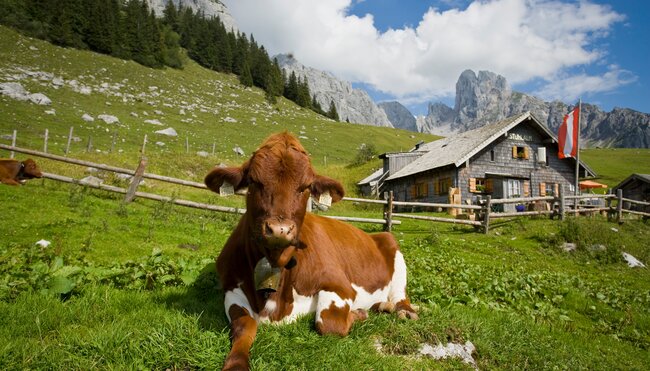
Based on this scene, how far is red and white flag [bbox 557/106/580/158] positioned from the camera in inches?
969

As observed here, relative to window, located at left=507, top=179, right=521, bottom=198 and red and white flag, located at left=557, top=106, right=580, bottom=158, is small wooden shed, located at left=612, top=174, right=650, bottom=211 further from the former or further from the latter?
red and white flag, located at left=557, top=106, right=580, bottom=158

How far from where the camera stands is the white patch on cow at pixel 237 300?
11.6ft

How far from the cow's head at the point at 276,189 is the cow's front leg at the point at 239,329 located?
1.79ft

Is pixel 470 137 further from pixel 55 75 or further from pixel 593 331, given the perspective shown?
pixel 55 75

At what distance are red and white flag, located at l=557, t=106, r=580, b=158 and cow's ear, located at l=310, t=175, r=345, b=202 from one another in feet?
85.1

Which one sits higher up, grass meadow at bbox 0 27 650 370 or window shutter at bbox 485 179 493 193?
window shutter at bbox 485 179 493 193

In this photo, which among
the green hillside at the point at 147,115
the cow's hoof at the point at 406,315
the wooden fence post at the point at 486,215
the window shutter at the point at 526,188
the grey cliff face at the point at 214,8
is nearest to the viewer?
the cow's hoof at the point at 406,315

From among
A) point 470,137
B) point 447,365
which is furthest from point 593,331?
point 470,137

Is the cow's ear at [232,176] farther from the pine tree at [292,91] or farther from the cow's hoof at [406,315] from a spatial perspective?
the pine tree at [292,91]

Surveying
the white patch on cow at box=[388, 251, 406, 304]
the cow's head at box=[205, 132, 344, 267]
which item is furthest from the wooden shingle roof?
the cow's head at box=[205, 132, 344, 267]

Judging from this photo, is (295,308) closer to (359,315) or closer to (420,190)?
(359,315)

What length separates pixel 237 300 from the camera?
3.57 metres

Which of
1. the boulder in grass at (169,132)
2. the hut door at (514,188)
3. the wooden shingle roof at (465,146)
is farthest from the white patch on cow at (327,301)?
the boulder in grass at (169,132)

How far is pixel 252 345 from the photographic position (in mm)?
3023
